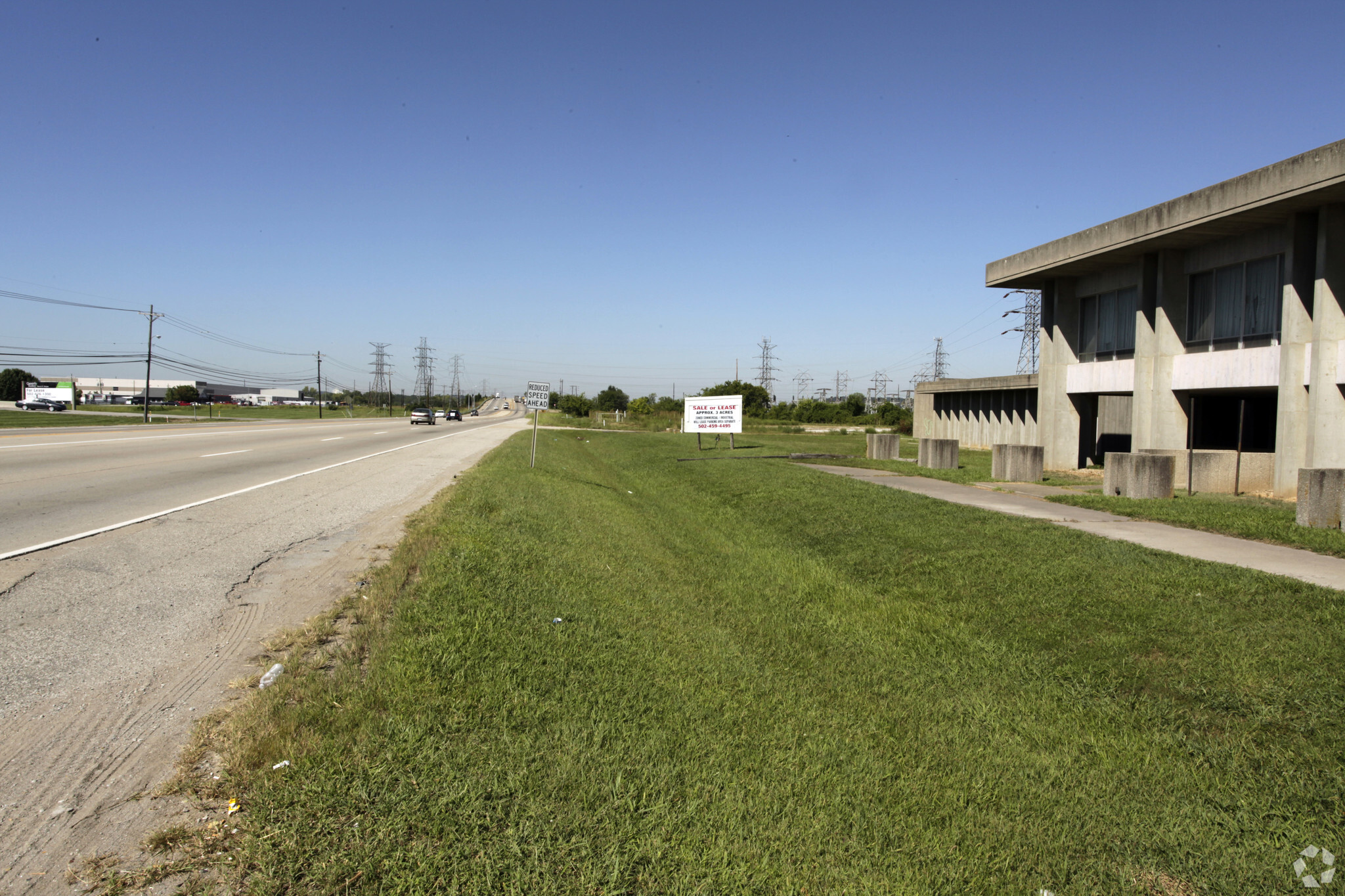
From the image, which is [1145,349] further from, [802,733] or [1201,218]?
[802,733]

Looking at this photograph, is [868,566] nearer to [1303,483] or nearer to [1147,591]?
[1147,591]

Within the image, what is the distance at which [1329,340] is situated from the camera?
1498 cm

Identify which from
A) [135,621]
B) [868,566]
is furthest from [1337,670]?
[135,621]

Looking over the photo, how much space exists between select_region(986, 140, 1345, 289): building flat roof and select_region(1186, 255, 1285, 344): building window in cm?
92

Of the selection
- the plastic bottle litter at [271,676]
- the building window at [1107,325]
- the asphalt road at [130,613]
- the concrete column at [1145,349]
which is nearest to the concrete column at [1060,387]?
the building window at [1107,325]

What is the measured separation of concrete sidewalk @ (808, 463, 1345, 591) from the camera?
790cm

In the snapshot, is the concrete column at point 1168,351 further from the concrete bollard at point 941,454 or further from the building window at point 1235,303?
the concrete bollard at point 941,454

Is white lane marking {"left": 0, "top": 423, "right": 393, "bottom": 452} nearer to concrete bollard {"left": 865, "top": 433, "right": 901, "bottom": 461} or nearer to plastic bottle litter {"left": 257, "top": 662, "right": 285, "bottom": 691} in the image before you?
plastic bottle litter {"left": 257, "top": 662, "right": 285, "bottom": 691}

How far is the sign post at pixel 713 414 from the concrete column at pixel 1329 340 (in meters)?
17.8

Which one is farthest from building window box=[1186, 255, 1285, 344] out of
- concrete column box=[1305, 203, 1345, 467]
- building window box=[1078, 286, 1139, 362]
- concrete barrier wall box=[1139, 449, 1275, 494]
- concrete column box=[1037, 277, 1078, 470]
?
concrete column box=[1037, 277, 1078, 470]

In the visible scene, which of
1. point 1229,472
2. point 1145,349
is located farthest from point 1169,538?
point 1145,349

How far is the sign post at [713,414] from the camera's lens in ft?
99.0

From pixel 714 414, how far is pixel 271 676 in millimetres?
26696

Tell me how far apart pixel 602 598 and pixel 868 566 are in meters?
4.16
